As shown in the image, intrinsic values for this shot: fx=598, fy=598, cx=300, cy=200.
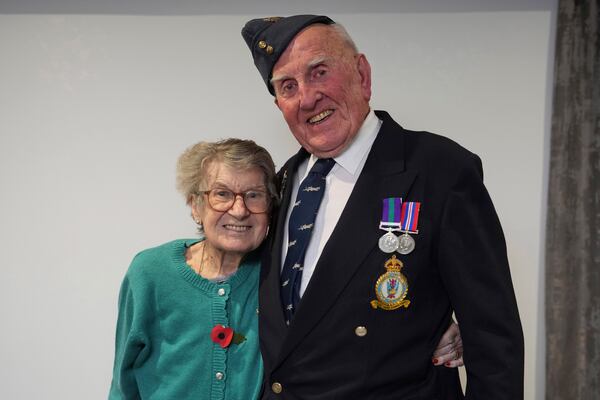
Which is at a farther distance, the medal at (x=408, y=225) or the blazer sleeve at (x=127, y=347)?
the blazer sleeve at (x=127, y=347)

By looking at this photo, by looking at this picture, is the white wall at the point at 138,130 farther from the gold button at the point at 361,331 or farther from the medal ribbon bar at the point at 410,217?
→ the gold button at the point at 361,331

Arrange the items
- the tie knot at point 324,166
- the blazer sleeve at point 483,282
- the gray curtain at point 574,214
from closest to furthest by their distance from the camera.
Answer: the blazer sleeve at point 483,282
the tie knot at point 324,166
the gray curtain at point 574,214

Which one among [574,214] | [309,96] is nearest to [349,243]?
[309,96]

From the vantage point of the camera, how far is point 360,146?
1664mm

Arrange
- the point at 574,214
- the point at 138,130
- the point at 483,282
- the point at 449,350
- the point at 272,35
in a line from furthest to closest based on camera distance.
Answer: the point at 138,130, the point at 574,214, the point at 272,35, the point at 449,350, the point at 483,282

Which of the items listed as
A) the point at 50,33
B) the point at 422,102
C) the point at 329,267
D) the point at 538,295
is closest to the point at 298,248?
the point at 329,267

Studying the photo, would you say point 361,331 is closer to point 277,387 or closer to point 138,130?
point 277,387

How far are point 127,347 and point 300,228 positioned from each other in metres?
0.64

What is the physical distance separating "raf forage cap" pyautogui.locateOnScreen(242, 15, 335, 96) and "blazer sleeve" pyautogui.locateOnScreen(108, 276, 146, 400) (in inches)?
30.5

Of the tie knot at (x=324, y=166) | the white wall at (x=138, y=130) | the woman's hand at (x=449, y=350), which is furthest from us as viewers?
the white wall at (x=138, y=130)

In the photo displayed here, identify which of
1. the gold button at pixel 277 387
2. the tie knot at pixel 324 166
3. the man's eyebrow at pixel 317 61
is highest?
the man's eyebrow at pixel 317 61

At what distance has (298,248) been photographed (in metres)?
1.62

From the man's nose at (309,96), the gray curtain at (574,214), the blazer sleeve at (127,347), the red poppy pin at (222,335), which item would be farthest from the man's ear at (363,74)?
the gray curtain at (574,214)

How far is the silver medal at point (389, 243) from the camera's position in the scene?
1.49m
